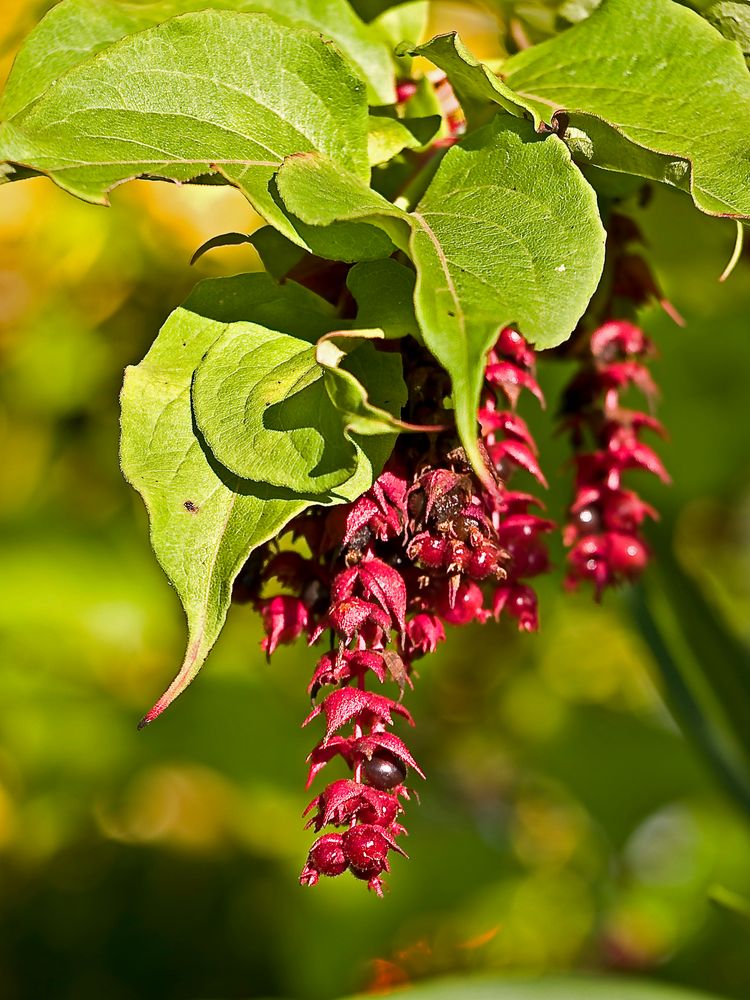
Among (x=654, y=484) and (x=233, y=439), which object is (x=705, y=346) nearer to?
(x=654, y=484)

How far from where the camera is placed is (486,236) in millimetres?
429

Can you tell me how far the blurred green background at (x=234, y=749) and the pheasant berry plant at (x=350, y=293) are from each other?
0.74m

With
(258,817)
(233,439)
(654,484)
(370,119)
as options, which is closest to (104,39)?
(370,119)

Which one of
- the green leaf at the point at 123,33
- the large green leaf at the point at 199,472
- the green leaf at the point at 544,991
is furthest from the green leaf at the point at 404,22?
the green leaf at the point at 544,991

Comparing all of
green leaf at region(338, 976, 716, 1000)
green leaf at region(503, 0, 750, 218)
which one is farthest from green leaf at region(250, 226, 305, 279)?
green leaf at region(338, 976, 716, 1000)

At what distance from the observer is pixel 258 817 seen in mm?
1614

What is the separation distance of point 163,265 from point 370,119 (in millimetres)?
909

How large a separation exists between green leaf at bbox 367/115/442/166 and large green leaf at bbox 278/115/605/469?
0.18 feet

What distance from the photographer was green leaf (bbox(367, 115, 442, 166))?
1.72ft

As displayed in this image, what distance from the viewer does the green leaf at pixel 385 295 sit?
430 millimetres

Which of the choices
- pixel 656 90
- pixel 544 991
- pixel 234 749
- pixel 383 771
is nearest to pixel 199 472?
pixel 383 771

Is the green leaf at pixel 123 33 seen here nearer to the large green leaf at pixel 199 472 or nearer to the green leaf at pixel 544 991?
the large green leaf at pixel 199 472

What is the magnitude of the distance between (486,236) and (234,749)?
3.97 feet

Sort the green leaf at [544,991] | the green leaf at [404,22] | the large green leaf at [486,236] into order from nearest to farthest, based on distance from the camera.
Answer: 1. the large green leaf at [486,236]
2. the green leaf at [404,22]
3. the green leaf at [544,991]
